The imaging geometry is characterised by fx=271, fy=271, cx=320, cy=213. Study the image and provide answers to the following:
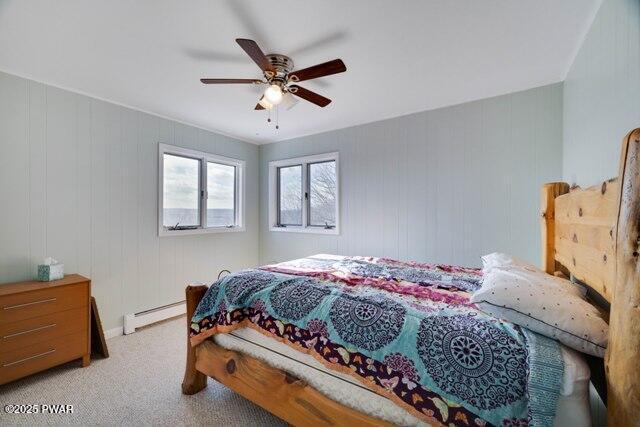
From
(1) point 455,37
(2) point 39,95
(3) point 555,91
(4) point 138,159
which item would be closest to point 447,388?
(1) point 455,37

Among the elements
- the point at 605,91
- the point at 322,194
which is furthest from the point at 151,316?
the point at 605,91

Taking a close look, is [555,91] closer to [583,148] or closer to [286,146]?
[583,148]

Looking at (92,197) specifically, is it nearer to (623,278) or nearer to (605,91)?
(623,278)

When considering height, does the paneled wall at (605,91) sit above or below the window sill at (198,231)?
above

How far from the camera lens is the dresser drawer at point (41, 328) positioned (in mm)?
Result: 1857

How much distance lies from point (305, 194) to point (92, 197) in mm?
2389

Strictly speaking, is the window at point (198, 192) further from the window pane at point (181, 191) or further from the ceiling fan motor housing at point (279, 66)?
the ceiling fan motor housing at point (279, 66)

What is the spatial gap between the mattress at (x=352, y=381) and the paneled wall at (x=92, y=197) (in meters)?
1.75

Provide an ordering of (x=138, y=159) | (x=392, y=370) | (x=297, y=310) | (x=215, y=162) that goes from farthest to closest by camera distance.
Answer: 1. (x=215, y=162)
2. (x=138, y=159)
3. (x=297, y=310)
4. (x=392, y=370)

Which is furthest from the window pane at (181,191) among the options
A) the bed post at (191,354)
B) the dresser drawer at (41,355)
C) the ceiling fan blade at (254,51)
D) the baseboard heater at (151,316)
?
the ceiling fan blade at (254,51)

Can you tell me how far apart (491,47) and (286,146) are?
2.79m

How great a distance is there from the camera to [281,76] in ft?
6.54

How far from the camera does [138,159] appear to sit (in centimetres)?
293

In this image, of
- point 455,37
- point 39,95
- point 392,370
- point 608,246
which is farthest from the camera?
point 39,95
